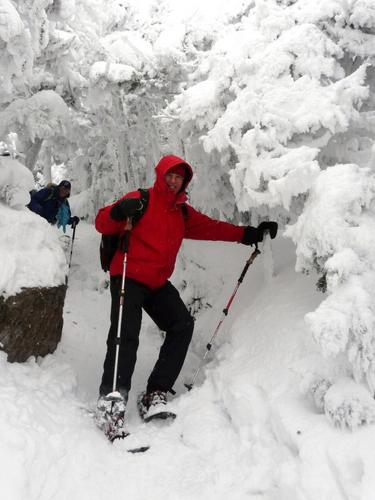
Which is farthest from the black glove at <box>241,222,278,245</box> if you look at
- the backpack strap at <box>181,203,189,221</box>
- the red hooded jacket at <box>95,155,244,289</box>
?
the red hooded jacket at <box>95,155,244,289</box>

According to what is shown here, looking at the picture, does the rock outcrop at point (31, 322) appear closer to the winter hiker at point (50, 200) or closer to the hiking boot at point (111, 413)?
the hiking boot at point (111, 413)

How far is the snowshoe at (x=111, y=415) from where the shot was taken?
415 cm

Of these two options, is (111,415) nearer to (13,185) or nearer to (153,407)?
(153,407)

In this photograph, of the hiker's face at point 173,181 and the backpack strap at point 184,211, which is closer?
the hiker's face at point 173,181

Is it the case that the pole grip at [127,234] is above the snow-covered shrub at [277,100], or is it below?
below

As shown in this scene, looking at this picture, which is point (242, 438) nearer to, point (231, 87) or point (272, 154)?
point (272, 154)

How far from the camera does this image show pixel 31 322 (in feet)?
16.5

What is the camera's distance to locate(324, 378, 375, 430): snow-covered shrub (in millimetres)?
3105

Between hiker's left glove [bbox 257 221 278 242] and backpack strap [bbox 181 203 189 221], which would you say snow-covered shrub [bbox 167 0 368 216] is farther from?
backpack strap [bbox 181 203 189 221]

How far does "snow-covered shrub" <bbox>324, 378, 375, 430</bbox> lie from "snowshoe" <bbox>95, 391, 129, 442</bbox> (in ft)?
6.45

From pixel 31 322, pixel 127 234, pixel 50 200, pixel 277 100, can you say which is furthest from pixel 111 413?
pixel 50 200

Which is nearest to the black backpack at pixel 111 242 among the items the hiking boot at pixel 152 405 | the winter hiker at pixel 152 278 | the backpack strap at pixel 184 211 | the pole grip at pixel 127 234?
the winter hiker at pixel 152 278

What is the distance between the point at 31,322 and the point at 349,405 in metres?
3.53

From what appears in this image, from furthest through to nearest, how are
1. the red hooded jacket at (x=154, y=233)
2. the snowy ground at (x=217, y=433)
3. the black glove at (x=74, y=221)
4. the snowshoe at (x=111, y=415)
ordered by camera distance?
the black glove at (x=74, y=221), the red hooded jacket at (x=154, y=233), the snowshoe at (x=111, y=415), the snowy ground at (x=217, y=433)
